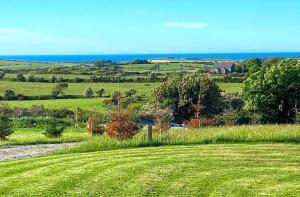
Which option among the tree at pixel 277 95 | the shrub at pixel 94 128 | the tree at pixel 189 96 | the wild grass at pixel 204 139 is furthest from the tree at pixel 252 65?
the wild grass at pixel 204 139

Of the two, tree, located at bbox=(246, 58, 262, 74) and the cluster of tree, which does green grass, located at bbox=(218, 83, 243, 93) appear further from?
the cluster of tree

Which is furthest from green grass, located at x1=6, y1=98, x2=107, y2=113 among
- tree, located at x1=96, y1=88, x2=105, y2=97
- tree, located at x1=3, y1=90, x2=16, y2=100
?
tree, located at x1=96, y1=88, x2=105, y2=97

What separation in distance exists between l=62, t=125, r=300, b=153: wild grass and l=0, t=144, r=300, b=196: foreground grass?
293 cm

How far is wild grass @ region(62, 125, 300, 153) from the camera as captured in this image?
23.3 m

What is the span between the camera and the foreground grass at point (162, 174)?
45.4 feet

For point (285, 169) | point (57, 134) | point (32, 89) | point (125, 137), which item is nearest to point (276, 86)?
point (57, 134)

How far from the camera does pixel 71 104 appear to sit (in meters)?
68.0

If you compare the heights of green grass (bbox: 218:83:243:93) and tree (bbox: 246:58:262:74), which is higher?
tree (bbox: 246:58:262:74)

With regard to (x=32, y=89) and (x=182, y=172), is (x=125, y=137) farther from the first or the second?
(x=32, y=89)

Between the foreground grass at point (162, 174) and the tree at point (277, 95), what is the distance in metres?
26.4

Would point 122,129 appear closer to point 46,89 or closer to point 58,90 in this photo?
point 58,90

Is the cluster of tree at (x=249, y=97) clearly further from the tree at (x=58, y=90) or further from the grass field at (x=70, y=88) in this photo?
the tree at (x=58, y=90)

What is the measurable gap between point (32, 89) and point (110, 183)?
72102mm

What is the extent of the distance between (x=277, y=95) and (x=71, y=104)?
99.6ft
